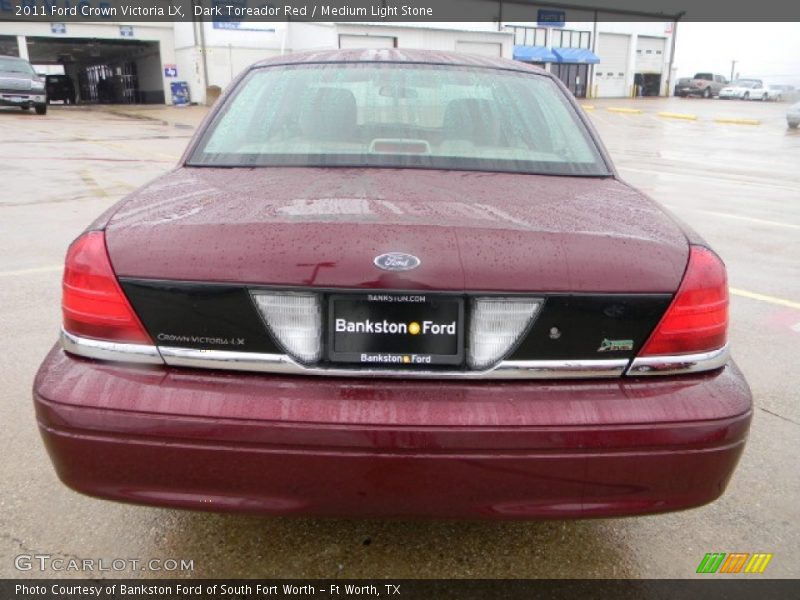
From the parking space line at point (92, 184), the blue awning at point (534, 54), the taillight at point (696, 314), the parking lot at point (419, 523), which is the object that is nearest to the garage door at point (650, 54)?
the blue awning at point (534, 54)

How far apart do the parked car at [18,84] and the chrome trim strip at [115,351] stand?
2533 centimetres

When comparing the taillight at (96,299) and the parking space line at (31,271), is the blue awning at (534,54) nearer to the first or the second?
the parking space line at (31,271)

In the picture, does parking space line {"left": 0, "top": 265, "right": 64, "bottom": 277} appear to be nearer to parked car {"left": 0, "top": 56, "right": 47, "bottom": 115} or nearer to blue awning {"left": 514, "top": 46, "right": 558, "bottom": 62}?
parked car {"left": 0, "top": 56, "right": 47, "bottom": 115}

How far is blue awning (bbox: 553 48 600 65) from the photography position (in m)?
49.0

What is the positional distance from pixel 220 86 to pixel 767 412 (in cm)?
3557

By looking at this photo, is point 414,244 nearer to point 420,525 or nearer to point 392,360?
point 392,360

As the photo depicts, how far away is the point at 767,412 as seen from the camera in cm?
326

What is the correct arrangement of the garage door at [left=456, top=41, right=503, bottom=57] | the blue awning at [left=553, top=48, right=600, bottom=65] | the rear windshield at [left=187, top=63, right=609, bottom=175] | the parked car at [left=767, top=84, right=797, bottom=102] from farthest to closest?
the parked car at [left=767, top=84, right=797, bottom=102], the blue awning at [left=553, top=48, right=600, bottom=65], the garage door at [left=456, top=41, right=503, bottom=57], the rear windshield at [left=187, top=63, right=609, bottom=175]

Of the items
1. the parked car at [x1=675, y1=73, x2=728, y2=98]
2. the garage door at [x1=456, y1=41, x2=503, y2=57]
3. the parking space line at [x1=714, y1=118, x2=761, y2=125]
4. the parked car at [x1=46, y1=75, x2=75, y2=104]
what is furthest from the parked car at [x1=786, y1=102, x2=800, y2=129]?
the parked car at [x1=46, y1=75, x2=75, y2=104]

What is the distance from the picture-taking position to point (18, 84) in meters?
23.1

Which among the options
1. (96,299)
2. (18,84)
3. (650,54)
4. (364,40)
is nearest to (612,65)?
(650,54)

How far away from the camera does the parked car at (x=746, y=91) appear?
55.2m

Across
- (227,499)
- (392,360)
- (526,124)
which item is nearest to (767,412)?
(526,124)

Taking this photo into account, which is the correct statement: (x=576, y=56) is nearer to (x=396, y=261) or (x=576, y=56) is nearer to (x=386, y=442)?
(x=396, y=261)
